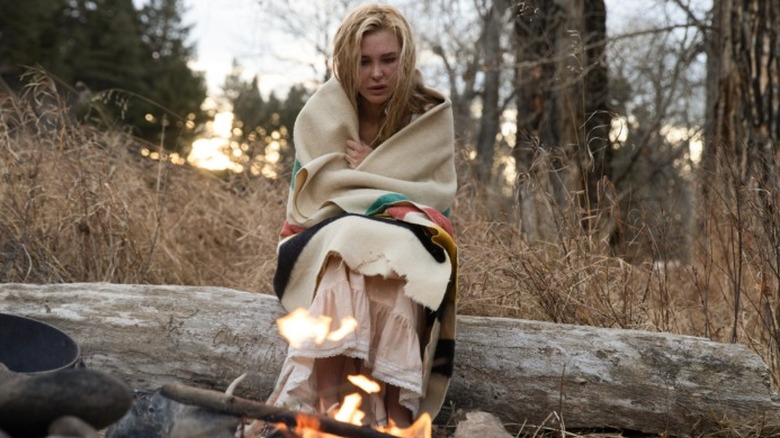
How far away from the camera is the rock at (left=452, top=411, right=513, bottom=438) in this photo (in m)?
2.86

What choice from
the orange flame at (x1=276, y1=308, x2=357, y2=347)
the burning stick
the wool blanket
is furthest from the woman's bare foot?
the burning stick

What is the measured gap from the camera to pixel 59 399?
2.22 metres

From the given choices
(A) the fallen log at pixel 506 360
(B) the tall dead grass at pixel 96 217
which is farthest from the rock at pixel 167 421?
(B) the tall dead grass at pixel 96 217

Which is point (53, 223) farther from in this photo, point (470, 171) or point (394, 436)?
point (394, 436)

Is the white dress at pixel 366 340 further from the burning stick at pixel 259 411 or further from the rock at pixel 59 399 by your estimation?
the rock at pixel 59 399

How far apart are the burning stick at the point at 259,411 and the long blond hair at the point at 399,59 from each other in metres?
1.50

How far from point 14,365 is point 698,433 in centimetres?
256

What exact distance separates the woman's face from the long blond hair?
21mm

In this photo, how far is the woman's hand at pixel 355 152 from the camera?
3602 mm

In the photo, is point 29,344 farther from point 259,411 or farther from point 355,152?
point 355,152

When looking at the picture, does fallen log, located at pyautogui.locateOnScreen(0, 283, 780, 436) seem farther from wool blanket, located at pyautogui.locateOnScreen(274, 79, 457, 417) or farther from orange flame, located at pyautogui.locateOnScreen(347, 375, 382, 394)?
orange flame, located at pyautogui.locateOnScreen(347, 375, 382, 394)

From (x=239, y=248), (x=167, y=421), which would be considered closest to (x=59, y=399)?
(x=167, y=421)

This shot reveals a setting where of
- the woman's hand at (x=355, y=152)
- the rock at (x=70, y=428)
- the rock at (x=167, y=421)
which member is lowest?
the rock at (x=167, y=421)

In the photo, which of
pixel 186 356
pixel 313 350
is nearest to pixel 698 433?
pixel 313 350
